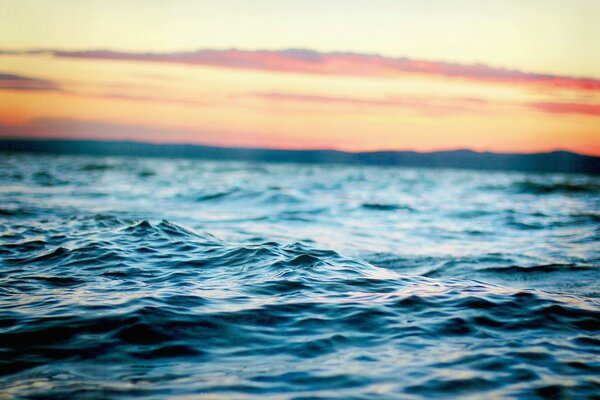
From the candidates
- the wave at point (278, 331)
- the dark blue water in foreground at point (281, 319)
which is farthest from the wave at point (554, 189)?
the wave at point (278, 331)

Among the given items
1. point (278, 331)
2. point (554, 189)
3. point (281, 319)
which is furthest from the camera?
point (554, 189)

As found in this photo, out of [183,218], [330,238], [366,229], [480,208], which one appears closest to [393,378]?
[330,238]

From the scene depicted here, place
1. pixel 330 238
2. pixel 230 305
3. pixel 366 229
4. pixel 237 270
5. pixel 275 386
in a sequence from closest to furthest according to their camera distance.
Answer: pixel 275 386
pixel 230 305
pixel 237 270
pixel 330 238
pixel 366 229

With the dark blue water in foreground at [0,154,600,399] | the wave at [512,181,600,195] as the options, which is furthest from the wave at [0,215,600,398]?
the wave at [512,181,600,195]

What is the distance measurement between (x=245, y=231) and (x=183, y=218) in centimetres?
387

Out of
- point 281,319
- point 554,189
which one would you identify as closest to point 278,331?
point 281,319

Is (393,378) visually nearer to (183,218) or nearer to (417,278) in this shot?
(417,278)

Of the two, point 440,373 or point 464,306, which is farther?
point 464,306

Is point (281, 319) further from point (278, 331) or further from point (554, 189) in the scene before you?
Result: point (554, 189)

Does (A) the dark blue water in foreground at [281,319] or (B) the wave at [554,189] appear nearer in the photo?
(A) the dark blue water in foreground at [281,319]

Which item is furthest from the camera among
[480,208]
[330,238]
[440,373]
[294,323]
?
[480,208]

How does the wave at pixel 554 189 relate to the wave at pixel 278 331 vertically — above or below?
above

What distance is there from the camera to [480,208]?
2608 centimetres

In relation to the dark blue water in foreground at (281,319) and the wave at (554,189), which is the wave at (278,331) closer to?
the dark blue water in foreground at (281,319)
